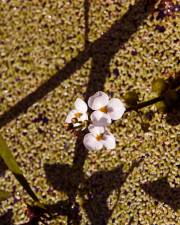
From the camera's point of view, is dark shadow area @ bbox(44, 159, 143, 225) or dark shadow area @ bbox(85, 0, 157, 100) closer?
dark shadow area @ bbox(44, 159, 143, 225)

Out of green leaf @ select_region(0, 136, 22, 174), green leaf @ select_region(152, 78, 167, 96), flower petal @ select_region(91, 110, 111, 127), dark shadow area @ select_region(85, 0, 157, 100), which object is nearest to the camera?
flower petal @ select_region(91, 110, 111, 127)

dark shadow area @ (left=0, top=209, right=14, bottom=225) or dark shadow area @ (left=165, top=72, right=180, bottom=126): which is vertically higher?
dark shadow area @ (left=165, top=72, right=180, bottom=126)

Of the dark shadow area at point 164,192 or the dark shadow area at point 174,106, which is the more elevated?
the dark shadow area at point 174,106

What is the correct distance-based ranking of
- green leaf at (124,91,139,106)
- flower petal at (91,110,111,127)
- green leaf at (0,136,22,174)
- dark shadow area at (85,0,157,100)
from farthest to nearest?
dark shadow area at (85,0,157,100), green leaf at (124,91,139,106), green leaf at (0,136,22,174), flower petal at (91,110,111,127)

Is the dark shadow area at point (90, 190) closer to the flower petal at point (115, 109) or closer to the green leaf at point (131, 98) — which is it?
the green leaf at point (131, 98)

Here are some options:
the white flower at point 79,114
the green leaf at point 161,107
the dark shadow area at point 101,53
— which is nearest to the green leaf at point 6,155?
the white flower at point 79,114

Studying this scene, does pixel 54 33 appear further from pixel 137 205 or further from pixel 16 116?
pixel 137 205

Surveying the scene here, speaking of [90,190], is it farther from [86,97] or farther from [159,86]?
[159,86]

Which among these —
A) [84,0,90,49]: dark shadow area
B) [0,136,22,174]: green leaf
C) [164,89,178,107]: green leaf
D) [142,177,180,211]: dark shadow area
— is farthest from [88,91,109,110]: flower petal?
[84,0,90,49]: dark shadow area

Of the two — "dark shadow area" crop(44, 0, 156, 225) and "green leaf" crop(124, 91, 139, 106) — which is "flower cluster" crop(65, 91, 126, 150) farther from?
"dark shadow area" crop(44, 0, 156, 225)
